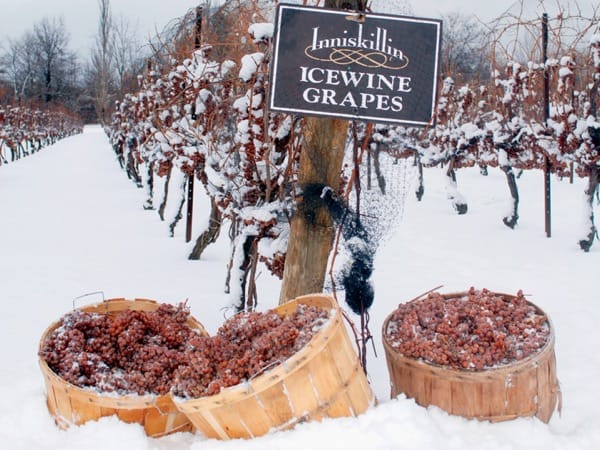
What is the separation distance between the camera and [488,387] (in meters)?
2.30

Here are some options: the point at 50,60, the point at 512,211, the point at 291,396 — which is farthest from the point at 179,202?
the point at 50,60

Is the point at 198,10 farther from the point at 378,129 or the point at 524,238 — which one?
the point at 378,129

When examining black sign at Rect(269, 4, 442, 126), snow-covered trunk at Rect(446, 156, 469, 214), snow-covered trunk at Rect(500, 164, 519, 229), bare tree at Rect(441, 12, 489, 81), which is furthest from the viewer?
snow-covered trunk at Rect(446, 156, 469, 214)

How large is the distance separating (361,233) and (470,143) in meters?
6.97

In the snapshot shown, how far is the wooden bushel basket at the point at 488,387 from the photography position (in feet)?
7.53

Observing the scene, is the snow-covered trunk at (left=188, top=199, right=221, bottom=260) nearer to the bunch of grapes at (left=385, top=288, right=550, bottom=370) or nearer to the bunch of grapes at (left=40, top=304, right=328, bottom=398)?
the bunch of grapes at (left=40, top=304, right=328, bottom=398)

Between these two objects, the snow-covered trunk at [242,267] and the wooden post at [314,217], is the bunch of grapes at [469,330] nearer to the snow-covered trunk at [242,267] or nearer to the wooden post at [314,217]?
the wooden post at [314,217]

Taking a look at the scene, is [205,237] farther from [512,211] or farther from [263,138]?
[512,211]

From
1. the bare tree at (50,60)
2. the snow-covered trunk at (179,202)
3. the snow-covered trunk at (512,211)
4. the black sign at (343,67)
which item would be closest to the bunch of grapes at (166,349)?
the black sign at (343,67)

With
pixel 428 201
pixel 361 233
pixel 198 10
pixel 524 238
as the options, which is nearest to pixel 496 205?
pixel 428 201

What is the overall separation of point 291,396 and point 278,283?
326 centimetres

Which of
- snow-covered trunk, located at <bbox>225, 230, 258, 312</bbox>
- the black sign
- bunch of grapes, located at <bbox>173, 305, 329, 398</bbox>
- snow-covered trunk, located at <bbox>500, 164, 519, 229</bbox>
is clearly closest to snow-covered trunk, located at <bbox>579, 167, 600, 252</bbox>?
snow-covered trunk, located at <bbox>500, 164, 519, 229</bbox>

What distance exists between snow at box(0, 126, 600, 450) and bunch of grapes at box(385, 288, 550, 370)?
0.24 m

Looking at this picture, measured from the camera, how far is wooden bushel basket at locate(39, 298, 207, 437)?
2.36 m
